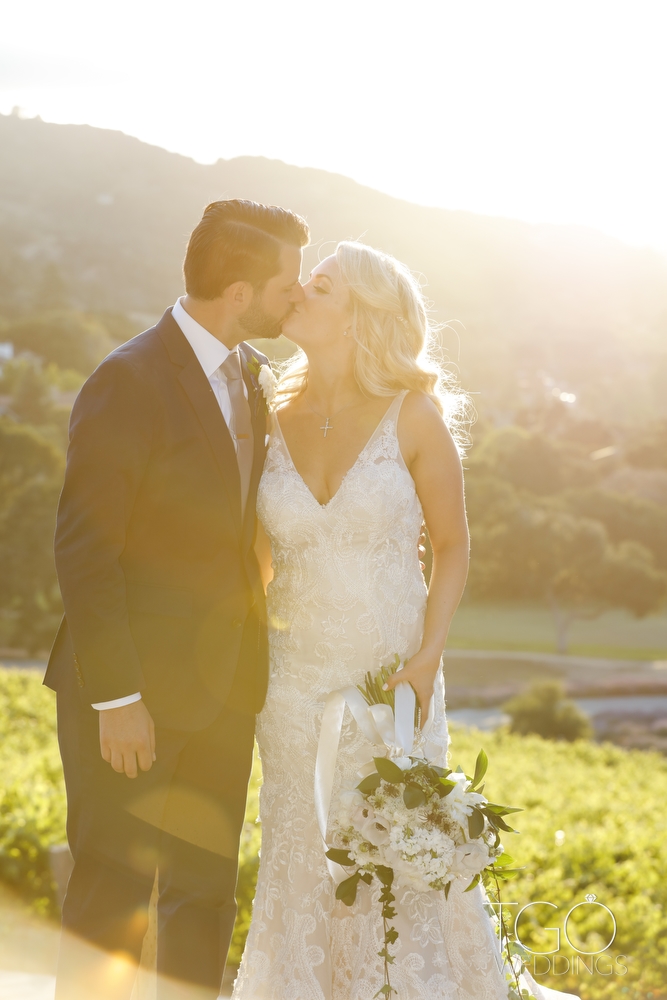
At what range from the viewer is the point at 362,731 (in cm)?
289

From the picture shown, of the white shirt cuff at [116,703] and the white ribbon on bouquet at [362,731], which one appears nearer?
the white shirt cuff at [116,703]

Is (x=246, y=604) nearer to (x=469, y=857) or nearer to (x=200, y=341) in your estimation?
(x=200, y=341)

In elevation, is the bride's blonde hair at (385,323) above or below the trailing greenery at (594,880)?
Result: above

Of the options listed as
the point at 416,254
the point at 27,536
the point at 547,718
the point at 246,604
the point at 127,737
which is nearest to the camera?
the point at 127,737

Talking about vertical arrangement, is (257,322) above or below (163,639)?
above

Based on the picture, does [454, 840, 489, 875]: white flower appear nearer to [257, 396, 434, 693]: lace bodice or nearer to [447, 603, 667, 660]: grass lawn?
[257, 396, 434, 693]: lace bodice

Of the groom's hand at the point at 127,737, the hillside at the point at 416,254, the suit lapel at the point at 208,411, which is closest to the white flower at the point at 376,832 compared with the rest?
the groom's hand at the point at 127,737

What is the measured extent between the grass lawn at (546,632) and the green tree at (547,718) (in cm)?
1761

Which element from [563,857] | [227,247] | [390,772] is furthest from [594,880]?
[227,247]

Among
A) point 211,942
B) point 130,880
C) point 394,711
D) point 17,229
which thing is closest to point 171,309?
point 394,711

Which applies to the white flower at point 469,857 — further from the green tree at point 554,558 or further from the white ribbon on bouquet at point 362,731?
the green tree at point 554,558

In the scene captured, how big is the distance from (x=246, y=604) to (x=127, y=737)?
1.87ft

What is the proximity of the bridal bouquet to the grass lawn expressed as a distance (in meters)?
33.4

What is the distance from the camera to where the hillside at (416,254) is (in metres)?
57.5
